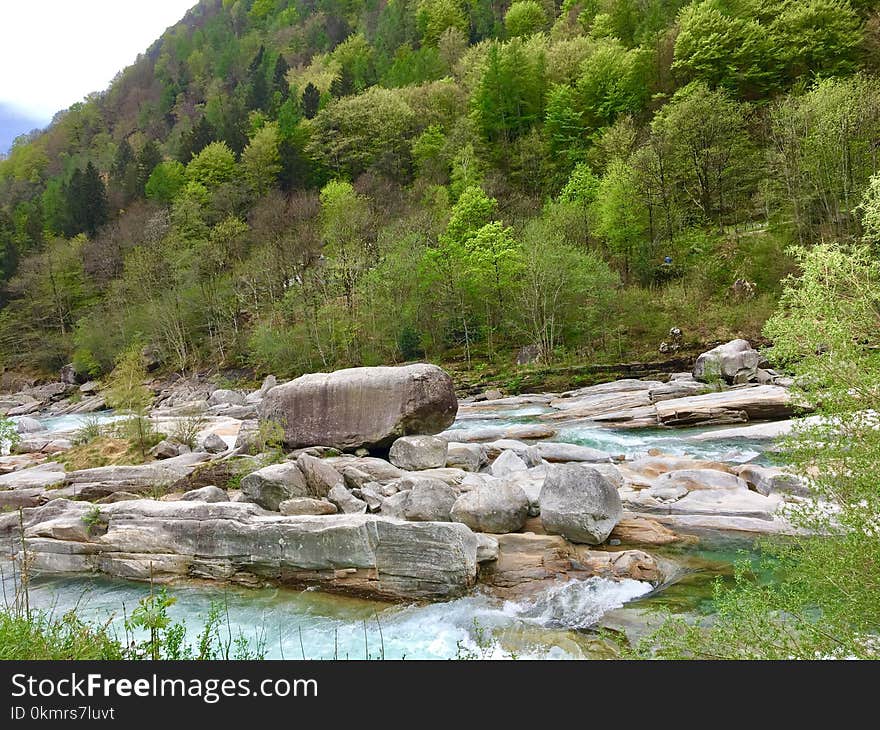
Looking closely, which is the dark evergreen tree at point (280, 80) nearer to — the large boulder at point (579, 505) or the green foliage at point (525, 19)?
the green foliage at point (525, 19)

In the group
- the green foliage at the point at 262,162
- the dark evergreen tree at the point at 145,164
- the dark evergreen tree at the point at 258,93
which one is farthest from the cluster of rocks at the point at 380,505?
the dark evergreen tree at the point at 258,93

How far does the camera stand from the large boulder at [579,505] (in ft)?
33.3

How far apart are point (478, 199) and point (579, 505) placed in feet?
115

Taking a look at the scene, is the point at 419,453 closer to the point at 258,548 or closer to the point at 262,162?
the point at 258,548

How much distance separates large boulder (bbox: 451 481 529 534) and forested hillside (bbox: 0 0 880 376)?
797 centimetres

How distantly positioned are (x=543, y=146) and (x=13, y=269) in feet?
228

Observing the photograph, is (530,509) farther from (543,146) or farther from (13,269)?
(13,269)

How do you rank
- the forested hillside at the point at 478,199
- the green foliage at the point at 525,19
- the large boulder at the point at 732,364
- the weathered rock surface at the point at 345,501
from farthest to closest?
the green foliage at the point at 525,19, the forested hillside at the point at 478,199, the large boulder at the point at 732,364, the weathered rock surface at the point at 345,501

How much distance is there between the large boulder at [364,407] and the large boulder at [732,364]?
14418mm

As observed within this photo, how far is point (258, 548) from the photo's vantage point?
1002 centimetres

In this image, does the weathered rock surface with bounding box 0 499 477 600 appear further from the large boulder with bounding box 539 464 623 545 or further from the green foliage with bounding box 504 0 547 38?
the green foliage with bounding box 504 0 547 38

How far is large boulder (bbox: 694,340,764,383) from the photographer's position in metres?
24.0

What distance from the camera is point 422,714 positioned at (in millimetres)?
3523

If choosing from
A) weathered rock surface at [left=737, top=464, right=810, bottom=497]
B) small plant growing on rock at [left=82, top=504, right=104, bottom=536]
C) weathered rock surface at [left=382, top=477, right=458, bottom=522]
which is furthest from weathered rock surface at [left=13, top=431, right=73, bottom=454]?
weathered rock surface at [left=737, top=464, right=810, bottom=497]
